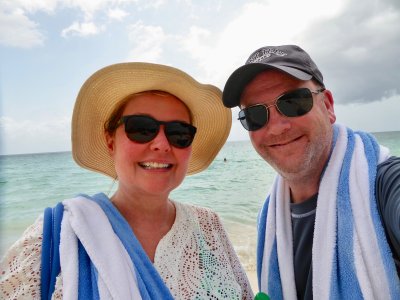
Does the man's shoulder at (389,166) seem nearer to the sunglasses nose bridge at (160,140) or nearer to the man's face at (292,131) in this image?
the man's face at (292,131)

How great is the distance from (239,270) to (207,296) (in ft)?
1.23

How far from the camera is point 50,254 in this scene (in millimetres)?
1349

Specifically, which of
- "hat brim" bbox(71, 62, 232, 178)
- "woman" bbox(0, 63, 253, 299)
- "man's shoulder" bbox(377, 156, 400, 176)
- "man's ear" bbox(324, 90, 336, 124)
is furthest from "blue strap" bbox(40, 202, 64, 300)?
"man's ear" bbox(324, 90, 336, 124)

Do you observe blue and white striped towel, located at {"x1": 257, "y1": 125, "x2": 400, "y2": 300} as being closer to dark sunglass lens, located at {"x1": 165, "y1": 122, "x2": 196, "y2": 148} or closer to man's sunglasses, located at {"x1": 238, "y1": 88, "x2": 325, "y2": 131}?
man's sunglasses, located at {"x1": 238, "y1": 88, "x2": 325, "y2": 131}

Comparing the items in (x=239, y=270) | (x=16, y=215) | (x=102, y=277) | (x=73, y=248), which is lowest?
(x=16, y=215)

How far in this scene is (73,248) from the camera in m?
1.34

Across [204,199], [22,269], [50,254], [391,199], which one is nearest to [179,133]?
[50,254]

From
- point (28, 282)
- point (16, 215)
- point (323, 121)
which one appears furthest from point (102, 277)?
point (16, 215)

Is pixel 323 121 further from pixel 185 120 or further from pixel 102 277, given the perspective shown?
pixel 102 277

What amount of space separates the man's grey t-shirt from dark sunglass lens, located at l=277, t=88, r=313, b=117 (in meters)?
0.51

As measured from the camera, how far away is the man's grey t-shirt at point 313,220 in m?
1.40

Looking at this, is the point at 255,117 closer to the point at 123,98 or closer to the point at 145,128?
the point at 145,128

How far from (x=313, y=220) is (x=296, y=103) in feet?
2.31

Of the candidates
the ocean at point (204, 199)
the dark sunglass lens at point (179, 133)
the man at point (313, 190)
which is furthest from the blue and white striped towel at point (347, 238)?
the ocean at point (204, 199)
